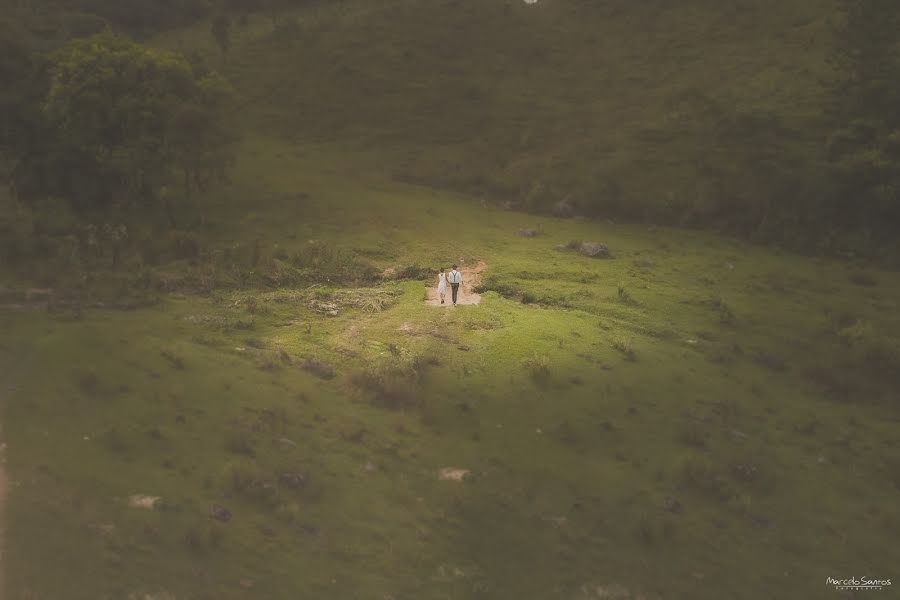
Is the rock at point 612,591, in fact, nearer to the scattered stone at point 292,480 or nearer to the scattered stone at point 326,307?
Result: the scattered stone at point 292,480

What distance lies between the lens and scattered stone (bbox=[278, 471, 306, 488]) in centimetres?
1591

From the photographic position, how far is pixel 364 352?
21.1 metres

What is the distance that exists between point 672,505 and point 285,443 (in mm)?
8271

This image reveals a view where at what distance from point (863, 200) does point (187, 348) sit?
28.7m

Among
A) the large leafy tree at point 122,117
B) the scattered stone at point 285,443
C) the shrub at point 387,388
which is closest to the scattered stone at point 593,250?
the shrub at point 387,388

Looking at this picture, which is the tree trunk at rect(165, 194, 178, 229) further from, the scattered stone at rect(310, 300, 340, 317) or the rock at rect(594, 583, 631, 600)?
the rock at rect(594, 583, 631, 600)

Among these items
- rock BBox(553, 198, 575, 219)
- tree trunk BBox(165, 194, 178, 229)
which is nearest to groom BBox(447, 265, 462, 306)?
tree trunk BBox(165, 194, 178, 229)

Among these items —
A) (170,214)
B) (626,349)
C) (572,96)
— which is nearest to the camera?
(626,349)

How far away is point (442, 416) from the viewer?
19.1m

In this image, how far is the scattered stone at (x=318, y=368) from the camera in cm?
1997

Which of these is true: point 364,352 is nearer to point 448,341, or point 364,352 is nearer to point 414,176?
point 448,341

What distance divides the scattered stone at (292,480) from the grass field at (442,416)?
2.4 inches

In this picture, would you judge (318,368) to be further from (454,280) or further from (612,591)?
(612,591)

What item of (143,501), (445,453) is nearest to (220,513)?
(143,501)
